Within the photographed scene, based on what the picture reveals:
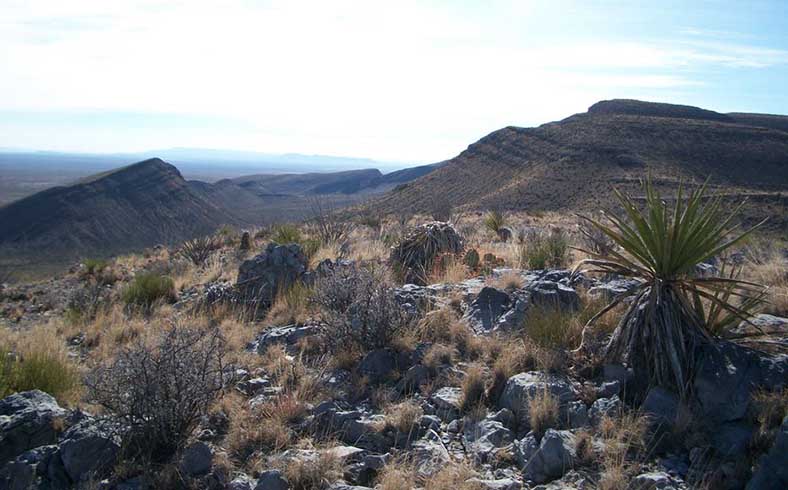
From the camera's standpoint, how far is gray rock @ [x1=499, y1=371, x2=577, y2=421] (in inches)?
179

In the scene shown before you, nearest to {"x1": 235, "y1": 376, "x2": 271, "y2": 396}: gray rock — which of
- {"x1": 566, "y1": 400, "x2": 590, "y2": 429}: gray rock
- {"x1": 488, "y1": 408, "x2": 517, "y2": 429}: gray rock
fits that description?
{"x1": 488, "y1": 408, "x2": 517, "y2": 429}: gray rock

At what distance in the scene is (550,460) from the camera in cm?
390

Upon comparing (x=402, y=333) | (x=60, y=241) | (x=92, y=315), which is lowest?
(x=60, y=241)

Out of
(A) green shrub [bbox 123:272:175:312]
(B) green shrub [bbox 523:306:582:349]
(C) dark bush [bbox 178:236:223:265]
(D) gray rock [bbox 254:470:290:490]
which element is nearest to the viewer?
(D) gray rock [bbox 254:470:290:490]

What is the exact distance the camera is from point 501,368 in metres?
5.10

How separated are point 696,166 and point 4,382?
45.2 metres

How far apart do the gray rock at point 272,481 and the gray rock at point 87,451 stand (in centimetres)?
117

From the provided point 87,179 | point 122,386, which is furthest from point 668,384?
point 87,179

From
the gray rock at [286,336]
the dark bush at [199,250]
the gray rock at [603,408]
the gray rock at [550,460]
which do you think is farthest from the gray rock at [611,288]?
the dark bush at [199,250]

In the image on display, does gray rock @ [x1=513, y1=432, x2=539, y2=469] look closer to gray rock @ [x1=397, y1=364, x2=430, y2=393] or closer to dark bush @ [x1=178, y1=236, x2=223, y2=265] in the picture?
gray rock @ [x1=397, y1=364, x2=430, y2=393]

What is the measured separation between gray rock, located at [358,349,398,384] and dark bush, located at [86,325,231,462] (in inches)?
59.0

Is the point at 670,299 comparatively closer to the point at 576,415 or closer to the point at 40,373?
the point at 576,415

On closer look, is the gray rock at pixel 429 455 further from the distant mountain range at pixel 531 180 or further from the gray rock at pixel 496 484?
the distant mountain range at pixel 531 180

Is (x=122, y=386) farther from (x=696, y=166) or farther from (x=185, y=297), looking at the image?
(x=696, y=166)
